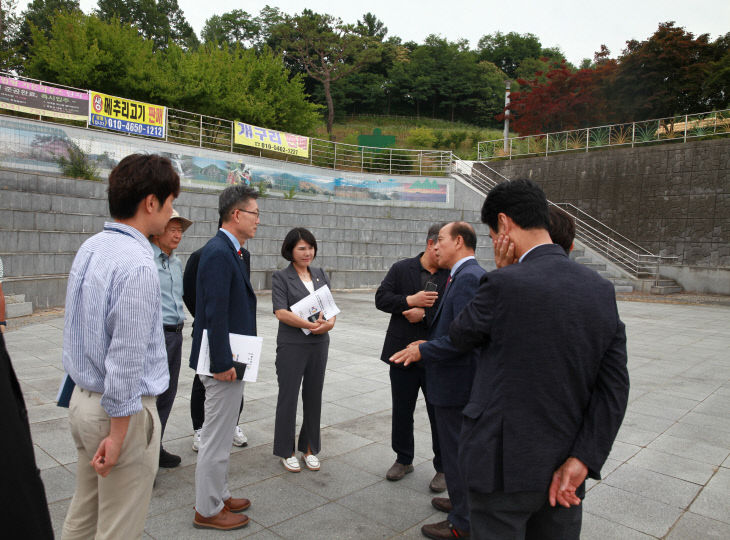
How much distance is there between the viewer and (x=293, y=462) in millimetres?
3426

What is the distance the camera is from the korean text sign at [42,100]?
494 inches

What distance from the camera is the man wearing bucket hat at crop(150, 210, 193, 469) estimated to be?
3434 millimetres

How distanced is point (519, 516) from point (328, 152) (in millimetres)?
19968

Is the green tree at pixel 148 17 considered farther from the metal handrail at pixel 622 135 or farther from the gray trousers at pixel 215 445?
the gray trousers at pixel 215 445

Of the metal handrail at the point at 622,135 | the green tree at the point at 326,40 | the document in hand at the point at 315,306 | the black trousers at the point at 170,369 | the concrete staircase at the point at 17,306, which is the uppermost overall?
the green tree at the point at 326,40

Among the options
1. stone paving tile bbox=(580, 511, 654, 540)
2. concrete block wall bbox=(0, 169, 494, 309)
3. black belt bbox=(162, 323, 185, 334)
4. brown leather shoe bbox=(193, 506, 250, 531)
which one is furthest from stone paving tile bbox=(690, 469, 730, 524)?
concrete block wall bbox=(0, 169, 494, 309)

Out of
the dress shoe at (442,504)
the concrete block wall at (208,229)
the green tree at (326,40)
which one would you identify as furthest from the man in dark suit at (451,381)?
the green tree at (326,40)

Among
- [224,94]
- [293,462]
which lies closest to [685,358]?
[293,462]

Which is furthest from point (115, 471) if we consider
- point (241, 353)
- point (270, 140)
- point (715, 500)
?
point (270, 140)

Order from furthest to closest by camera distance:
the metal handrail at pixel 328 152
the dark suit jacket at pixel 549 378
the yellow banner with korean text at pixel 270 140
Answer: the yellow banner with korean text at pixel 270 140, the metal handrail at pixel 328 152, the dark suit jacket at pixel 549 378

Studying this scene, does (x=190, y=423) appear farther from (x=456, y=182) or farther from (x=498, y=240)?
(x=456, y=182)

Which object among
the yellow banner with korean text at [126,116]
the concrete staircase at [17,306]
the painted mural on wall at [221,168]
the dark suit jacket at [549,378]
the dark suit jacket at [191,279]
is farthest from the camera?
the yellow banner with korean text at [126,116]

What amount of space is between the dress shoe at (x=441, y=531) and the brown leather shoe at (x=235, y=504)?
105 centimetres

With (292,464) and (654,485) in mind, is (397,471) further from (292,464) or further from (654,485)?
(654,485)
